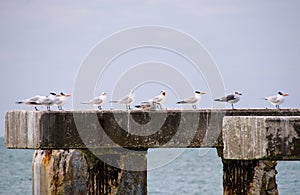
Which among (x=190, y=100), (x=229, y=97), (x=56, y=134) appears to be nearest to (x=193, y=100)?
(x=190, y=100)

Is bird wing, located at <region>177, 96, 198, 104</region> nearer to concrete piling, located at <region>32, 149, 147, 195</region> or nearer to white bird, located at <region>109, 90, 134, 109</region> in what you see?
white bird, located at <region>109, 90, 134, 109</region>

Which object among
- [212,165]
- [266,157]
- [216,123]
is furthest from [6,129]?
[212,165]

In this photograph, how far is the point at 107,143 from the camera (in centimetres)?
1081

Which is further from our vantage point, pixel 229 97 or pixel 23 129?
pixel 229 97

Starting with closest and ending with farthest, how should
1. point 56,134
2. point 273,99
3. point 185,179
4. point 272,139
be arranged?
Answer: point 272,139 < point 56,134 < point 273,99 < point 185,179

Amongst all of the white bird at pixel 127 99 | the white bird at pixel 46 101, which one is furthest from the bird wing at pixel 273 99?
the white bird at pixel 46 101

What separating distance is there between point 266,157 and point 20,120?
187 inches

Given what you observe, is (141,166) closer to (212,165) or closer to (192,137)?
(192,137)

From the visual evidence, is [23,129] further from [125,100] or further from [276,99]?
[276,99]

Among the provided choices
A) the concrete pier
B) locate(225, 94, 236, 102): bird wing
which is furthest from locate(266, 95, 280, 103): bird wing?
the concrete pier

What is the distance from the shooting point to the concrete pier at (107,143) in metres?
10.5

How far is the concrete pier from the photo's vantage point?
34.4 ft

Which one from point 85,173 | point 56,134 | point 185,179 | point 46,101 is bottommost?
point 185,179

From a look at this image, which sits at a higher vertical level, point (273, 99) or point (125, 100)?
point (273, 99)
